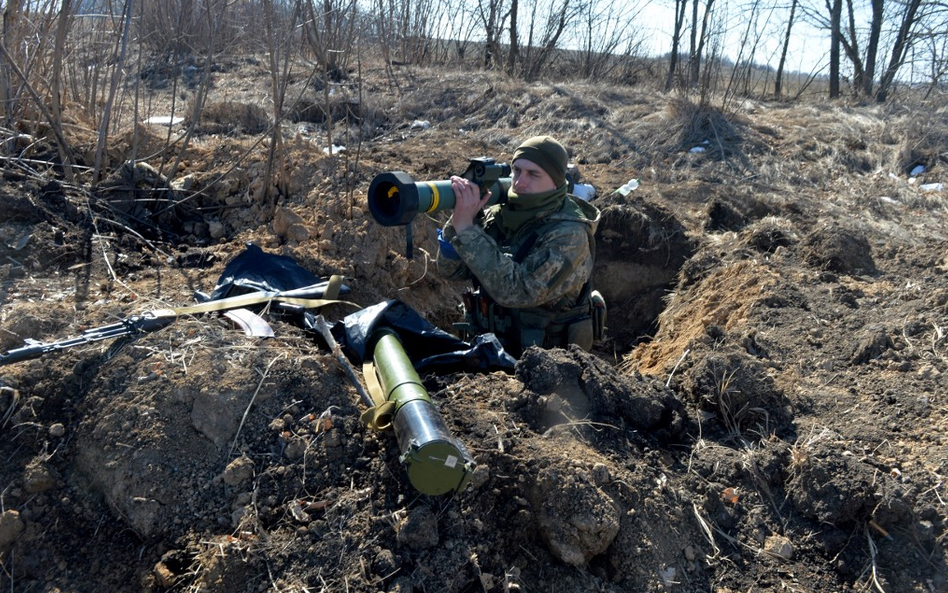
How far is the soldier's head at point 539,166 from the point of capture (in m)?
2.93

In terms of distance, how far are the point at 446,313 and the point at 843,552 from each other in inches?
110

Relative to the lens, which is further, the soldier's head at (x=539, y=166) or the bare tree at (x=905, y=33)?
the bare tree at (x=905, y=33)

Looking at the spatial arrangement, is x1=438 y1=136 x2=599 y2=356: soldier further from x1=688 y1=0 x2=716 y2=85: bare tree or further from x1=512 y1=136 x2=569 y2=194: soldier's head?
x1=688 y1=0 x2=716 y2=85: bare tree

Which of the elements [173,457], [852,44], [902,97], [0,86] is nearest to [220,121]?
[0,86]

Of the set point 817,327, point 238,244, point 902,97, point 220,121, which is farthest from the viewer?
point 902,97

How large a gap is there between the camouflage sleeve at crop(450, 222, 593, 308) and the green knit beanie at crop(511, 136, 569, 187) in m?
0.25

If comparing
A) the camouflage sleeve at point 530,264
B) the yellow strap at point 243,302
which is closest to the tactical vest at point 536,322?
the camouflage sleeve at point 530,264

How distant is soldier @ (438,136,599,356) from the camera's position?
2.79m

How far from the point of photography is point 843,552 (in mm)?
1996

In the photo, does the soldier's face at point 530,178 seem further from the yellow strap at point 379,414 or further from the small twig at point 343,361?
the yellow strap at point 379,414

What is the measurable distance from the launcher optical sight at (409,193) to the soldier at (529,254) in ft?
0.21

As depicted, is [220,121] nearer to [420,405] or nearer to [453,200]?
[453,200]

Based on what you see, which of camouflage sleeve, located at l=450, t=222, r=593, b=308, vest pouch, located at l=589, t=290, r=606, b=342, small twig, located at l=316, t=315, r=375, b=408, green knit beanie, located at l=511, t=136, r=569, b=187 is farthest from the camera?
vest pouch, located at l=589, t=290, r=606, b=342

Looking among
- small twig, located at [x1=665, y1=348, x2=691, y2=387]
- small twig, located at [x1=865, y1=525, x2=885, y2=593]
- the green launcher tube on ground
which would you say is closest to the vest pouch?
small twig, located at [x1=665, y1=348, x2=691, y2=387]
